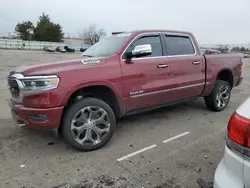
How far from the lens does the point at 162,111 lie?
18.7ft

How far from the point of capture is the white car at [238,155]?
1608 mm

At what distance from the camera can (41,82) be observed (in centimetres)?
324

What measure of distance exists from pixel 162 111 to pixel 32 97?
325 cm

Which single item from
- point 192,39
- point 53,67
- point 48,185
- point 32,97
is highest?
point 192,39

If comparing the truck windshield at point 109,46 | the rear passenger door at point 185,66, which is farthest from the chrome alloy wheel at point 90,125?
the rear passenger door at point 185,66

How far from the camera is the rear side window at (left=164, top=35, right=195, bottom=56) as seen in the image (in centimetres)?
475

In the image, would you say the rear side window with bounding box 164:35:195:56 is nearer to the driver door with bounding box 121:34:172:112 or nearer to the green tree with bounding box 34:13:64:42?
the driver door with bounding box 121:34:172:112

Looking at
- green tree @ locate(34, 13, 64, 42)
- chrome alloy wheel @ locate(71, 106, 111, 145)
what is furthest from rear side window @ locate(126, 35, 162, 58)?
green tree @ locate(34, 13, 64, 42)

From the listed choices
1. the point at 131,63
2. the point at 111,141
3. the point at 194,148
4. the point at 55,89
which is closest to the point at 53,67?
the point at 55,89

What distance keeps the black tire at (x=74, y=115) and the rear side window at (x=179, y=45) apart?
1.78 metres

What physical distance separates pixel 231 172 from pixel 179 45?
3.64 m

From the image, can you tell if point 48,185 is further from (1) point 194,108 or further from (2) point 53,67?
(1) point 194,108

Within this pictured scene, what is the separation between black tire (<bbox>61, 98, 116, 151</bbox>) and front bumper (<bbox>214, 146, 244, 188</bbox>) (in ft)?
6.98

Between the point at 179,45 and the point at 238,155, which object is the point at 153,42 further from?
the point at 238,155
